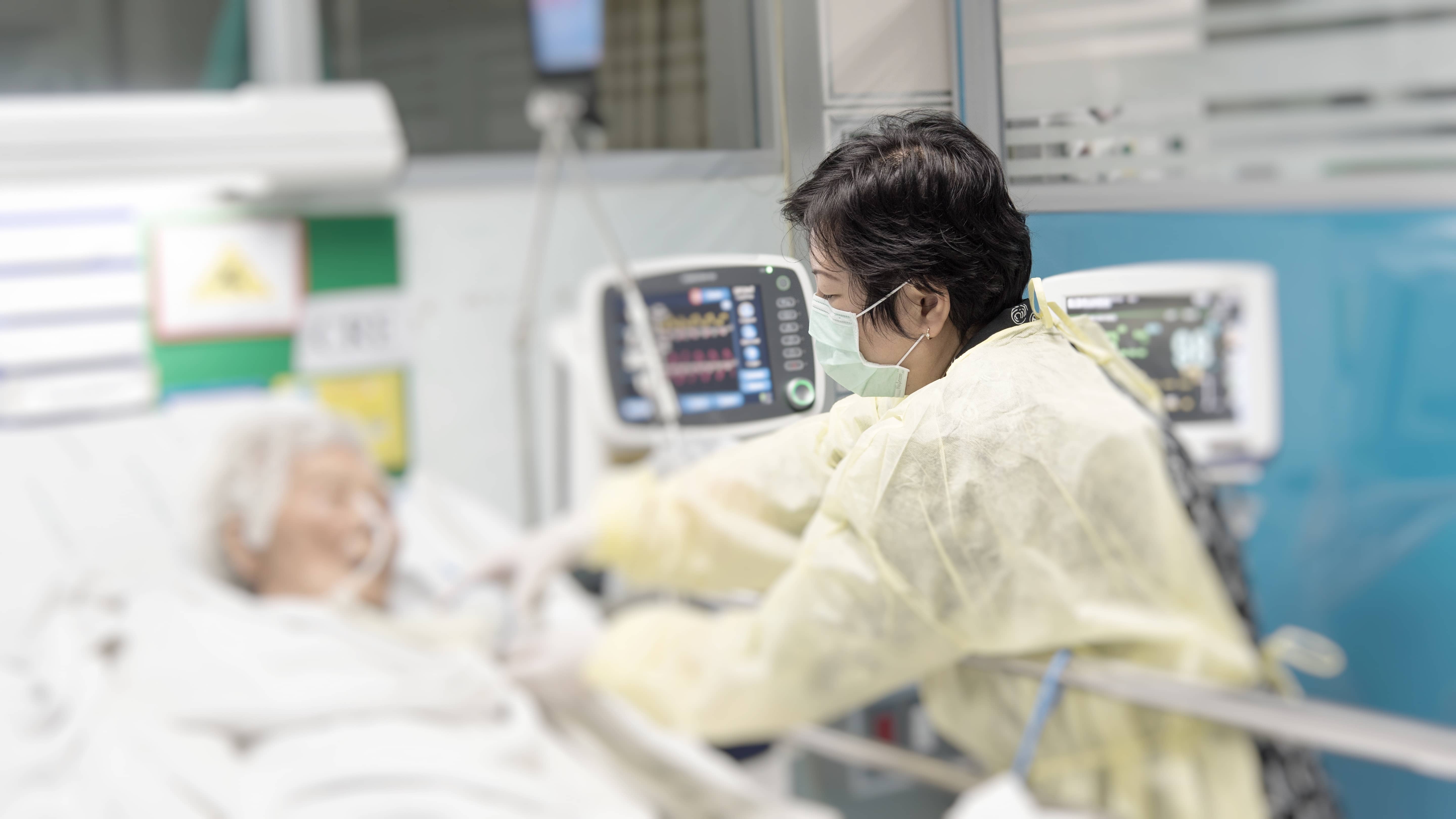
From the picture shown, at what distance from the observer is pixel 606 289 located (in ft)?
2.23

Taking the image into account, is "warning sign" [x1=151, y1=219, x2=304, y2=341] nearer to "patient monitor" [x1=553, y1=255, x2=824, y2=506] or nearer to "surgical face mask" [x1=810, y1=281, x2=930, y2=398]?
"patient monitor" [x1=553, y1=255, x2=824, y2=506]

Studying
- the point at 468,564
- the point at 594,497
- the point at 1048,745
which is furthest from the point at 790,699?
the point at 468,564

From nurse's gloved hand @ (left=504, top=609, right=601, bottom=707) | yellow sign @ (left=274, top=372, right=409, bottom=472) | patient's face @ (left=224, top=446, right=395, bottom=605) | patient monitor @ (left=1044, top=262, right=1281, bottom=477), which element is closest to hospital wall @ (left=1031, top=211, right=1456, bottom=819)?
patient monitor @ (left=1044, top=262, right=1281, bottom=477)

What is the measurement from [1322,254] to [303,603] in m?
1.38

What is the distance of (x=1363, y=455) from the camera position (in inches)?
12.3

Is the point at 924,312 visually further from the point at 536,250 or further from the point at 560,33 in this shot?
the point at 560,33

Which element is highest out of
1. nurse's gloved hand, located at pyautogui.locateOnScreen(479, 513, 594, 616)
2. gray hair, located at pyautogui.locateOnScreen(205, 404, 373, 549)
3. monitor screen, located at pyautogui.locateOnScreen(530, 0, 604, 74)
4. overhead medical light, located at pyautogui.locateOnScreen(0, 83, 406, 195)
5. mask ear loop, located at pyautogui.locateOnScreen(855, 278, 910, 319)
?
monitor screen, located at pyautogui.locateOnScreen(530, 0, 604, 74)

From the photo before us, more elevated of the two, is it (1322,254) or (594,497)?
(1322,254)

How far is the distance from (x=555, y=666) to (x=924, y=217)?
1261mm

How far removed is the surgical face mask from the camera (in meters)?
0.20

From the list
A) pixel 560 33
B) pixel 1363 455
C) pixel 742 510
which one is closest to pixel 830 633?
pixel 742 510

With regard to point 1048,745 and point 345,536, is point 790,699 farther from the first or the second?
point 345,536

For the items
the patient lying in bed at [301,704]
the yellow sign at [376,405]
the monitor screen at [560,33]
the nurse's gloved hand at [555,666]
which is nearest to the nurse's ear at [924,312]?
the patient lying in bed at [301,704]

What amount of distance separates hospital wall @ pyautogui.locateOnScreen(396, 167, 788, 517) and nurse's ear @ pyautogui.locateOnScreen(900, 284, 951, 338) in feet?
4.97
